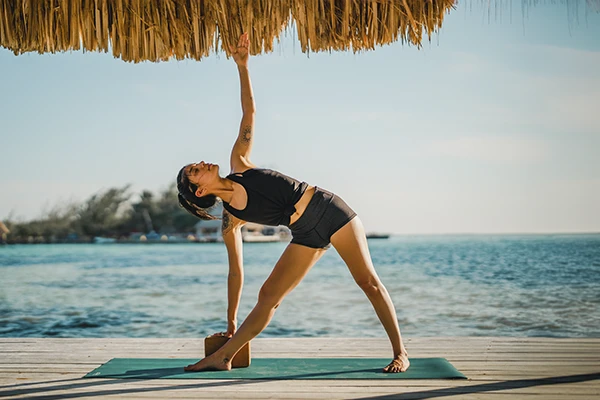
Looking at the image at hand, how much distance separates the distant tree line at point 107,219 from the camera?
3888 cm

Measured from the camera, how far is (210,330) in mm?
9773

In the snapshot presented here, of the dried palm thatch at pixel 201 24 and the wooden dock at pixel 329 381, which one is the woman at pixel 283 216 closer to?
the wooden dock at pixel 329 381

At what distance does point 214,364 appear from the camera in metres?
2.94

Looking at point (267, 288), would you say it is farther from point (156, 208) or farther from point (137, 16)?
point (156, 208)

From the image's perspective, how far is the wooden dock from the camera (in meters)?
2.54

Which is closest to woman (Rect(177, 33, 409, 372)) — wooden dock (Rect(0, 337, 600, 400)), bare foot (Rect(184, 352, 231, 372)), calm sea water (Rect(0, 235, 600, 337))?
bare foot (Rect(184, 352, 231, 372))

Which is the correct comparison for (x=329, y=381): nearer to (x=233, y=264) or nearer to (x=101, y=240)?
(x=233, y=264)

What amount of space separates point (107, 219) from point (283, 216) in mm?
41008

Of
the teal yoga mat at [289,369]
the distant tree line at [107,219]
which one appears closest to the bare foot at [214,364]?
the teal yoga mat at [289,369]

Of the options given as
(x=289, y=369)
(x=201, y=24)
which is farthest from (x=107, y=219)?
(x=289, y=369)

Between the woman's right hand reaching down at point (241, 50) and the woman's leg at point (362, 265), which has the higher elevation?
the woman's right hand reaching down at point (241, 50)

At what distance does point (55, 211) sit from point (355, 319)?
104ft

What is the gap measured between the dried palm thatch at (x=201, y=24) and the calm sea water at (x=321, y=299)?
A: 18.9ft

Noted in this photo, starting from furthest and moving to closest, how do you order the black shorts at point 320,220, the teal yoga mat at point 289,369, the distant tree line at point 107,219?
the distant tree line at point 107,219 → the teal yoga mat at point 289,369 → the black shorts at point 320,220
